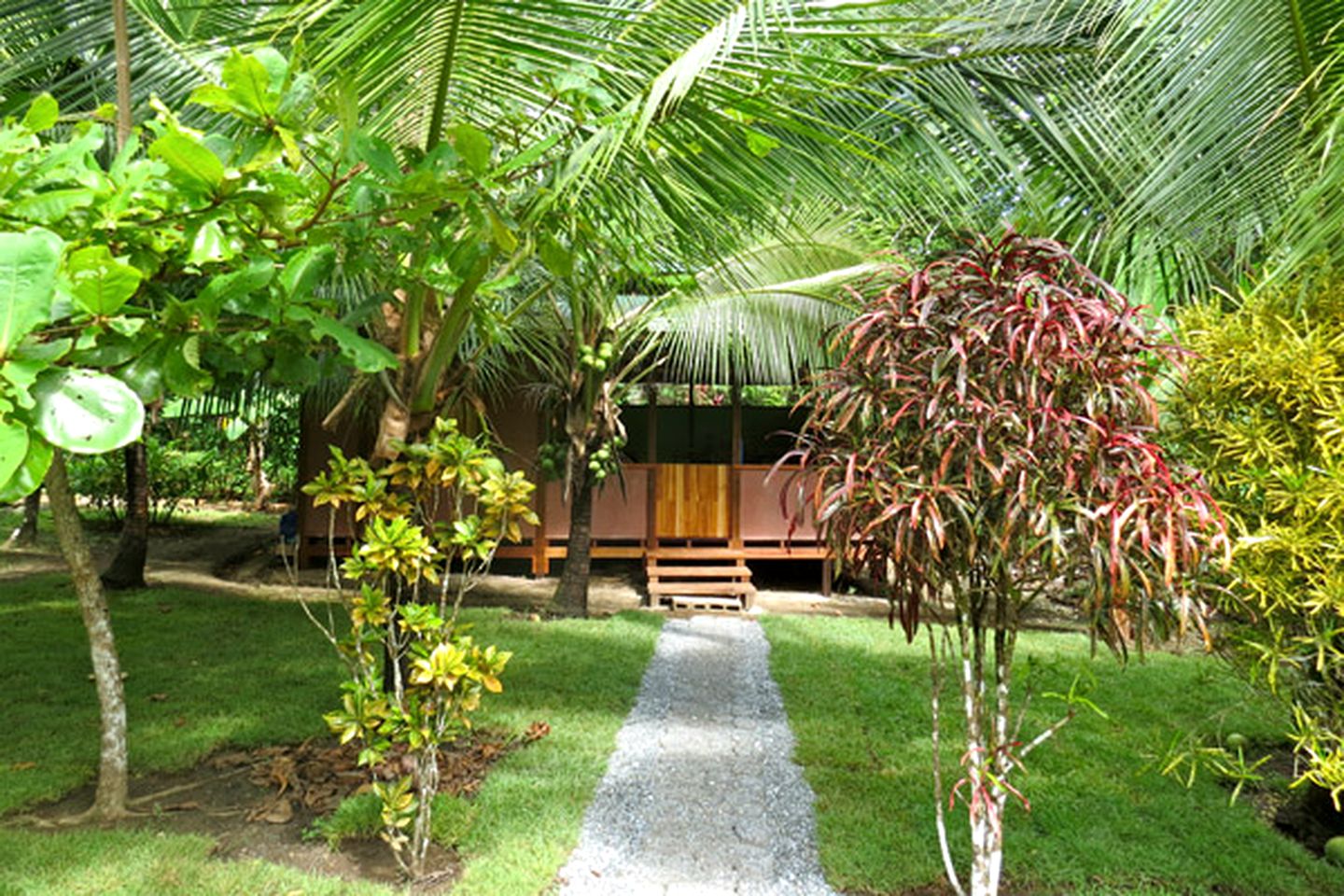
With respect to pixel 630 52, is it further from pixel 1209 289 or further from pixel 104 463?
pixel 104 463

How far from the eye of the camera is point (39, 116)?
1.36 meters

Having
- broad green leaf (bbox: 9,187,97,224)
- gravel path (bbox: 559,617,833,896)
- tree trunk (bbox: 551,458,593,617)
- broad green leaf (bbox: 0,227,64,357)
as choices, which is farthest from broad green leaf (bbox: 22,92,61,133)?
tree trunk (bbox: 551,458,593,617)

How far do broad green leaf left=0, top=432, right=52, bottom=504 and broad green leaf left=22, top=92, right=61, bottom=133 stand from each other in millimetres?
662

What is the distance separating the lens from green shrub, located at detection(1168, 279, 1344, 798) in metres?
2.72

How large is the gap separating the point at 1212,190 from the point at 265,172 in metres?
3.36

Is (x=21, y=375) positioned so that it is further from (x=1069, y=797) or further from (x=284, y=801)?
(x=1069, y=797)

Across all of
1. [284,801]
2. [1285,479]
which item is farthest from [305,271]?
[284,801]

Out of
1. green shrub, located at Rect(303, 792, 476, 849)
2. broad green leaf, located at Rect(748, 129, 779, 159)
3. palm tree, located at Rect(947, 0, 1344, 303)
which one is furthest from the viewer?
green shrub, located at Rect(303, 792, 476, 849)

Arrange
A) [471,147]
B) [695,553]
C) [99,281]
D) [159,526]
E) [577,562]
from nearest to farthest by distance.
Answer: [99,281], [471,147], [577,562], [695,553], [159,526]

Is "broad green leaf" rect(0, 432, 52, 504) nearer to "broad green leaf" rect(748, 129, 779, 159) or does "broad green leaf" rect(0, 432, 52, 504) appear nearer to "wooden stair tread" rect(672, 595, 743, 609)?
"broad green leaf" rect(748, 129, 779, 159)

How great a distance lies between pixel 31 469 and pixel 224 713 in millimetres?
4759

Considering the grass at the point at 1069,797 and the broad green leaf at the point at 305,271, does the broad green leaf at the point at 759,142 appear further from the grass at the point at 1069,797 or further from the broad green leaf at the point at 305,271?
the grass at the point at 1069,797

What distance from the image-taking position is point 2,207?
4.07ft

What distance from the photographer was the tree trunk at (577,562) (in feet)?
28.0
